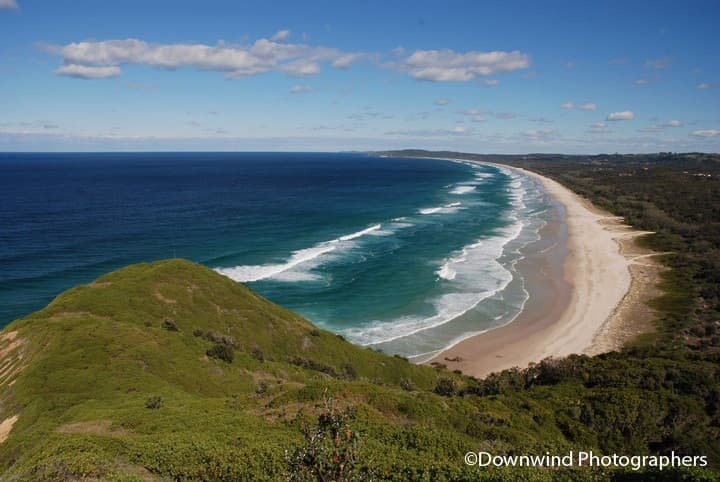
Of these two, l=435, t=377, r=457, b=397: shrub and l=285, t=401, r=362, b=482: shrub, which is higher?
l=285, t=401, r=362, b=482: shrub

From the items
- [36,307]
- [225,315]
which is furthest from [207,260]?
[225,315]

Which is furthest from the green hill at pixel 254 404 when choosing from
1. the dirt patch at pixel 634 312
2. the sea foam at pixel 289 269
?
the sea foam at pixel 289 269

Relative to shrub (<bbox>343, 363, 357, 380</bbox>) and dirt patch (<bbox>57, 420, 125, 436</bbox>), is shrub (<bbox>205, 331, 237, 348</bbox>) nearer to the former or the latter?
shrub (<bbox>343, 363, 357, 380</bbox>)

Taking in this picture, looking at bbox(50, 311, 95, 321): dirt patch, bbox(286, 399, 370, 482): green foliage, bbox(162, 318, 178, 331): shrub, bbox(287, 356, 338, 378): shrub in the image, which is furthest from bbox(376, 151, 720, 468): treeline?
bbox(50, 311, 95, 321): dirt patch

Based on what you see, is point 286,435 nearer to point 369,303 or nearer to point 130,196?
point 369,303

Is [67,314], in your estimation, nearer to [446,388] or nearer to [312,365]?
[312,365]

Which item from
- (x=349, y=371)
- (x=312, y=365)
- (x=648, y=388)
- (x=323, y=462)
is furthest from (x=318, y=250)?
(x=323, y=462)

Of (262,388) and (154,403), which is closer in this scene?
(154,403)
